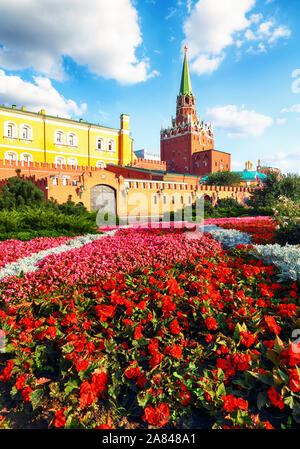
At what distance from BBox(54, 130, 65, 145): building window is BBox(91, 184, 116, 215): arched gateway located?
20082 mm

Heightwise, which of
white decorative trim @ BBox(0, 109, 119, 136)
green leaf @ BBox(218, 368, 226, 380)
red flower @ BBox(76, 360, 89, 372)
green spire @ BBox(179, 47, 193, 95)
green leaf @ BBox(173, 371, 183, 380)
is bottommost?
green leaf @ BBox(173, 371, 183, 380)

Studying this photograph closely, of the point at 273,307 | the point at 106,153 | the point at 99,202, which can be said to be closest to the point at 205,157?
the point at 106,153

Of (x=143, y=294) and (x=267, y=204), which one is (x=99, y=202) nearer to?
(x=267, y=204)

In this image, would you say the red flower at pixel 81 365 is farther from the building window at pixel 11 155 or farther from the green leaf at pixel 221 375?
the building window at pixel 11 155

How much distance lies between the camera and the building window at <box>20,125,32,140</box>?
3660 cm

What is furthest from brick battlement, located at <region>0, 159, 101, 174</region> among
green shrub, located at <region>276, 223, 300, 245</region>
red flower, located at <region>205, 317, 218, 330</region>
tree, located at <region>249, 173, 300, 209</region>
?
red flower, located at <region>205, 317, 218, 330</region>

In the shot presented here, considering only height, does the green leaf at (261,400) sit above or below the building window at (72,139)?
below

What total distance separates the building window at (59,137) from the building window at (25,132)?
12.8 ft

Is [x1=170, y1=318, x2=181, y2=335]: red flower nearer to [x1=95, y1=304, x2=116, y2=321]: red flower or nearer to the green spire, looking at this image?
[x1=95, y1=304, x2=116, y2=321]: red flower

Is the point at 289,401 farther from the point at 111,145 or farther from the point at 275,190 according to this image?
the point at 111,145

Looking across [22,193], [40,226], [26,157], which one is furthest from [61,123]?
[40,226]

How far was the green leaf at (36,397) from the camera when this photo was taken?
7.45 feet

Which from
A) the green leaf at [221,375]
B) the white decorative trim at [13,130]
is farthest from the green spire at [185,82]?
the green leaf at [221,375]

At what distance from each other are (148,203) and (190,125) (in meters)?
42.6
